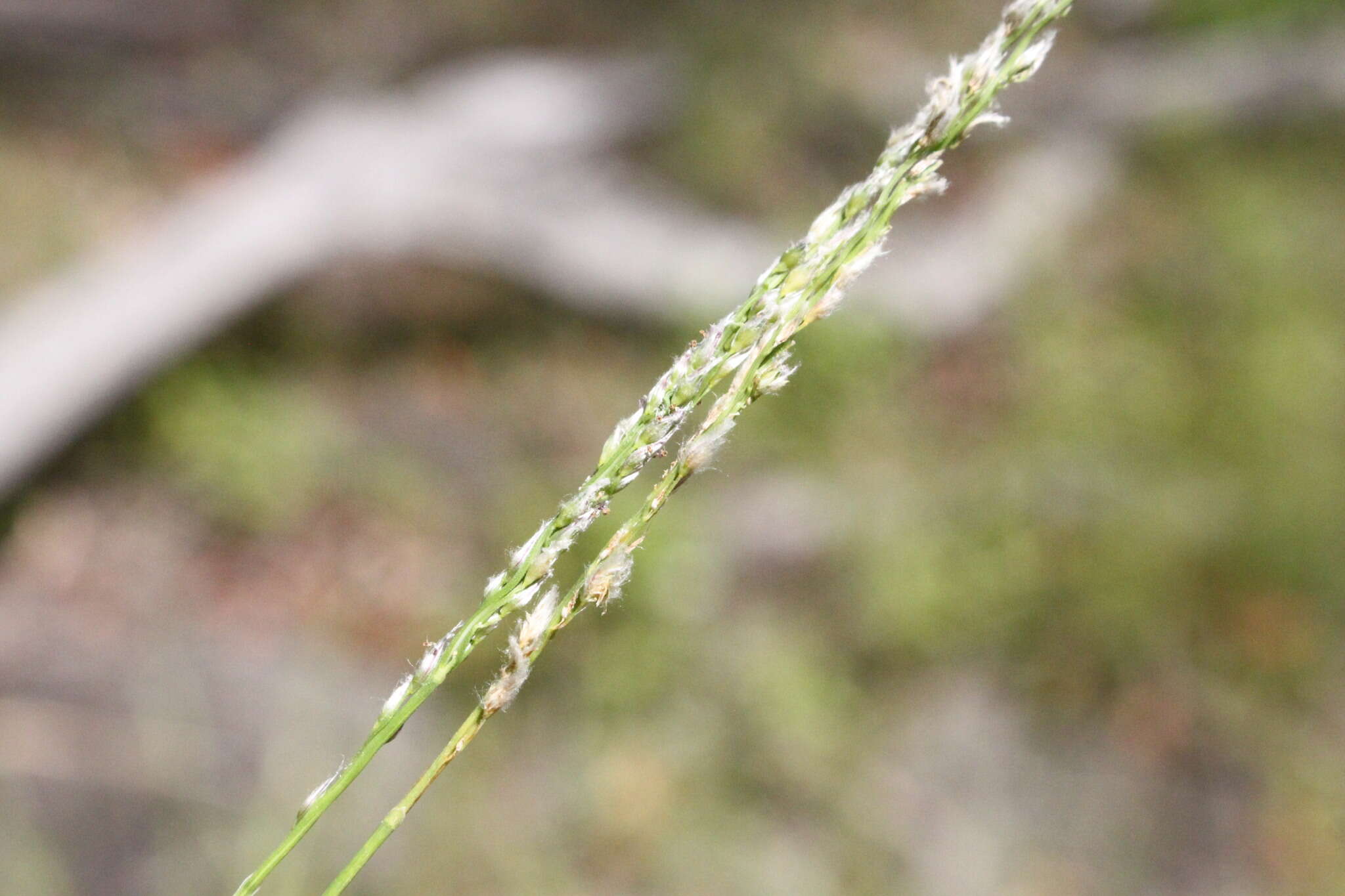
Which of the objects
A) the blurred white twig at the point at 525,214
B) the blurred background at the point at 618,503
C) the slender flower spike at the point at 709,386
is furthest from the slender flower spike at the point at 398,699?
the blurred white twig at the point at 525,214

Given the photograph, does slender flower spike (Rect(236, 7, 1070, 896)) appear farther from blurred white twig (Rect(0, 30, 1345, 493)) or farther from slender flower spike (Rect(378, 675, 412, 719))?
blurred white twig (Rect(0, 30, 1345, 493))

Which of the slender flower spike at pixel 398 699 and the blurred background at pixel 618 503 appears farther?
the blurred background at pixel 618 503

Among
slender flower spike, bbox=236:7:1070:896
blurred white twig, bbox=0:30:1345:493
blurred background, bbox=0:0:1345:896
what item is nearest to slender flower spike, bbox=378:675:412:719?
slender flower spike, bbox=236:7:1070:896

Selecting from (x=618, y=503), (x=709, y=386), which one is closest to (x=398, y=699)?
(x=709, y=386)

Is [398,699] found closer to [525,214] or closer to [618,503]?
[618,503]

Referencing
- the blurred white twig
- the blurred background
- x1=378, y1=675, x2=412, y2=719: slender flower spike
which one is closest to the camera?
x1=378, y1=675, x2=412, y2=719: slender flower spike

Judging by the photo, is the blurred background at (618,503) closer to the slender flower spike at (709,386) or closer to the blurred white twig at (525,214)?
the blurred white twig at (525,214)
